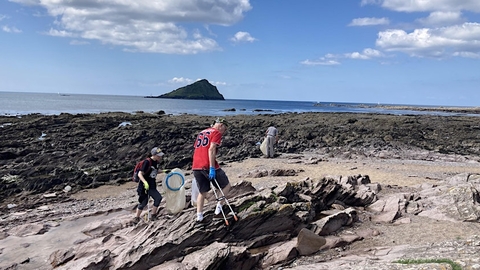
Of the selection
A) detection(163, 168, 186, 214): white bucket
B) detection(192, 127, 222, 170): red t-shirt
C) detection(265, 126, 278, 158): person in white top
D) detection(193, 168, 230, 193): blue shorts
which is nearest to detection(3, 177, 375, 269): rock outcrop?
detection(193, 168, 230, 193): blue shorts

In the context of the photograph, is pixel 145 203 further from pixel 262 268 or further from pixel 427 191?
pixel 427 191

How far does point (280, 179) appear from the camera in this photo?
18500 mm

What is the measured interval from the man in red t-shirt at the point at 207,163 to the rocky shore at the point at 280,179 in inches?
29.0

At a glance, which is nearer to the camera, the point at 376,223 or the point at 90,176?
the point at 376,223

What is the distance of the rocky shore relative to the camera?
915cm

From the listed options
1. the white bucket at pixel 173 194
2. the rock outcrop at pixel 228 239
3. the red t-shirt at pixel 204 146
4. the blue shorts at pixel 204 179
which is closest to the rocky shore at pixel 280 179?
the rock outcrop at pixel 228 239

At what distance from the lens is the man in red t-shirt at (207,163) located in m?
9.10

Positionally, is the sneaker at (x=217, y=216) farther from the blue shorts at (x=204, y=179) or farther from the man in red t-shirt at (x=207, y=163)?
the blue shorts at (x=204, y=179)

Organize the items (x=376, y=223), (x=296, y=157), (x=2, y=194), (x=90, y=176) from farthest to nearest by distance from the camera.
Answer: (x=296, y=157) → (x=90, y=176) → (x=2, y=194) → (x=376, y=223)

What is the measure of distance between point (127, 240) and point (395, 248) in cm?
653

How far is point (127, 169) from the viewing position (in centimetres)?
2239

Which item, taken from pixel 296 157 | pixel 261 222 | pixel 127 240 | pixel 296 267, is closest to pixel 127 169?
pixel 296 157

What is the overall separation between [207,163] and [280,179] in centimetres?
968

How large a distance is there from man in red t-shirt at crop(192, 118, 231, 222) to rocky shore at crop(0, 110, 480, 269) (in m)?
0.74
